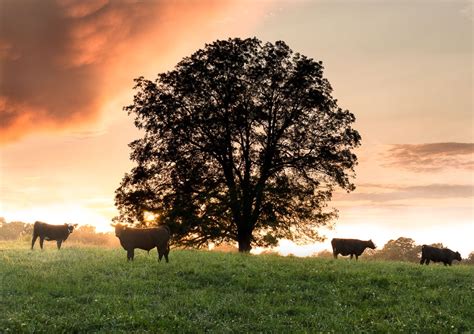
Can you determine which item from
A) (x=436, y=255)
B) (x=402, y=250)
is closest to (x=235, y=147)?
(x=436, y=255)

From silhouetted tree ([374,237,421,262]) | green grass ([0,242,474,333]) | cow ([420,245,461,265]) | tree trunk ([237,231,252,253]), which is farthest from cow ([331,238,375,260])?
silhouetted tree ([374,237,421,262])

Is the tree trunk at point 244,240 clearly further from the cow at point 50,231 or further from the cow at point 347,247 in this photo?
the cow at point 50,231

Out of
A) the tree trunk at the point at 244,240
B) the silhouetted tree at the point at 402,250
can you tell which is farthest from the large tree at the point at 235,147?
the silhouetted tree at the point at 402,250

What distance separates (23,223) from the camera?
372ft

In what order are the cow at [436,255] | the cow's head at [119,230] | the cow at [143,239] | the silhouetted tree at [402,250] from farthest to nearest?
1. the silhouetted tree at [402,250]
2. the cow at [436,255]
3. the cow's head at [119,230]
4. the cow at [143,239]

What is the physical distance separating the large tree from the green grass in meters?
8.82

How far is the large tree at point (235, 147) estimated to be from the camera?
116 ft

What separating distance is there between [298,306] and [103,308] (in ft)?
21.5

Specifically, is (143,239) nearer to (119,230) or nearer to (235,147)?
(119,230)

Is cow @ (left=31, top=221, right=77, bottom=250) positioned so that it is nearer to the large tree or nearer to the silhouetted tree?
the large tree

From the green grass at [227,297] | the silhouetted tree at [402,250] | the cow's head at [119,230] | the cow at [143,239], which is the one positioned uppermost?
the silhouetted tree at [402,250]

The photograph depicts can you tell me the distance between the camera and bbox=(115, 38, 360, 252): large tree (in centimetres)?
3525

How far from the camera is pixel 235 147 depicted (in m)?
36.5

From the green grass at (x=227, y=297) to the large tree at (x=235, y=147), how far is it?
8.82m
